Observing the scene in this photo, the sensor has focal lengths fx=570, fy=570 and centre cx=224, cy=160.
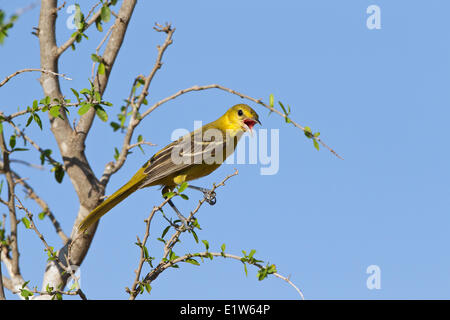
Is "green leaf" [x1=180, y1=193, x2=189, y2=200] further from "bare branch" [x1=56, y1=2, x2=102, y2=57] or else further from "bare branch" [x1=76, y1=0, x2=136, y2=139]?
"bare branch" [x1=56, y1=2, x2=102, y2=57]

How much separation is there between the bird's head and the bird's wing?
41cm

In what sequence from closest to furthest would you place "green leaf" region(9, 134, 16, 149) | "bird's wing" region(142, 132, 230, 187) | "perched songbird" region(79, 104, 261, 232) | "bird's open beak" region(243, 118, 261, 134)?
1. "green leaf" region(9, 134, 16, 149)
2. "perched songbird" region(79, 104, 261, 232)
3. "bird's wing" region(142, 132, 230, 187)
4. "bird's open beak" region(243, 118, 261, 134)

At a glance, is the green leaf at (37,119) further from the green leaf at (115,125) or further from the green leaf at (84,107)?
the green leaf at (115,125)

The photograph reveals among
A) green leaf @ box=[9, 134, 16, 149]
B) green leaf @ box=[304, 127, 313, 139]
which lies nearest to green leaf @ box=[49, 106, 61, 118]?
green leaf @ box=[9, 134, 16, 149]

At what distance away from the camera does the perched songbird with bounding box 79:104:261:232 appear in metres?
6.68

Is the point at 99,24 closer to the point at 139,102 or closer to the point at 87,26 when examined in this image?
the point at 87,26

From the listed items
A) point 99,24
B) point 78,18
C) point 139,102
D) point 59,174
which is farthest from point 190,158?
point 78,18

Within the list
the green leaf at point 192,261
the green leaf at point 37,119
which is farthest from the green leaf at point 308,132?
the green leaf at point 37,119

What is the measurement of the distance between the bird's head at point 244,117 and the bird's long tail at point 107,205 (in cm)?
194

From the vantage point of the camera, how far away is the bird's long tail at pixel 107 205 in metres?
6.45

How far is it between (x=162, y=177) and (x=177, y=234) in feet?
4.92

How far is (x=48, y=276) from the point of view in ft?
22.0

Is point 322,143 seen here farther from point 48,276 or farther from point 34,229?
point 48,276
